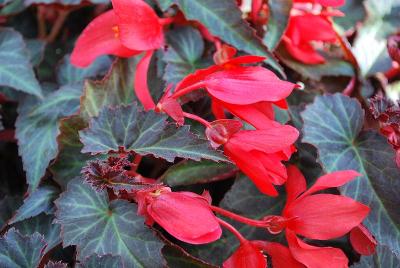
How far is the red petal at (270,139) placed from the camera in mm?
678

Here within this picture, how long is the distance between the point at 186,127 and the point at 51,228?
0.78 feet

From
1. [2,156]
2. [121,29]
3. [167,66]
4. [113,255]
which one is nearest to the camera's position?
[113,255]

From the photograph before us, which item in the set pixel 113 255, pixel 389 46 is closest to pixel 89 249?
pixel 113 255

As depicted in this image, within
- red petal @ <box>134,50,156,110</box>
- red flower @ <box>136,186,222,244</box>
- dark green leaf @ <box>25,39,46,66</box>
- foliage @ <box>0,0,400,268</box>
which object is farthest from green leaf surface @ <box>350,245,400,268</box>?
dark green leaf @ <box>25,39,46,66</box>

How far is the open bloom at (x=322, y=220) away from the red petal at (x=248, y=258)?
0.04 metres

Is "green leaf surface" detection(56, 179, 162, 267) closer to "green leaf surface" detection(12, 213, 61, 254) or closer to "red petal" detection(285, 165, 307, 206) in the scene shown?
"green leaf surface" detection(12, 213, 61, 254)

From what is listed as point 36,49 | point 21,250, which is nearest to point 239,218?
point 21,250

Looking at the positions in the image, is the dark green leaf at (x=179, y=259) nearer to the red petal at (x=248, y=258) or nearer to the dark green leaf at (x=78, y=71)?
the red petal at (x=248, y=258)

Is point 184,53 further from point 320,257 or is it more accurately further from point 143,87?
point 320,257

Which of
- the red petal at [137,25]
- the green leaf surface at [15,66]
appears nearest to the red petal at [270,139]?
the red petal at [137,25]

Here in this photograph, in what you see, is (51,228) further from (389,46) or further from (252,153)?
(389,46)

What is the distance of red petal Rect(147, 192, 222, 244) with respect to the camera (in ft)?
2.11

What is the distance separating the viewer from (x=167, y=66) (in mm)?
908

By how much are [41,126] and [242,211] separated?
12.8 inches
